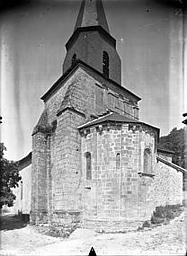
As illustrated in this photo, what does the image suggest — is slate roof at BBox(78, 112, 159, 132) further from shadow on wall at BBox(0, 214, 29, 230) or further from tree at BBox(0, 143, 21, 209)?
shadow on wall at BBox(0, 214, 29, 230)

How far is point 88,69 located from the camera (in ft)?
5.55

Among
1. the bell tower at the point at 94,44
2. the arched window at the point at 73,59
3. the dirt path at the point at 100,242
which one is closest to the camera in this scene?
the dirt path at the point at 100,242

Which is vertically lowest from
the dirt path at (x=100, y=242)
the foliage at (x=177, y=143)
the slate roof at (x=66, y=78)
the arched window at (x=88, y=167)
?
the dirt path at (x=100, y=242)

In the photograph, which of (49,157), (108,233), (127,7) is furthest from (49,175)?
(127,7)

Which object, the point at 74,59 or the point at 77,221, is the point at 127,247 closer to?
the point at 77,221

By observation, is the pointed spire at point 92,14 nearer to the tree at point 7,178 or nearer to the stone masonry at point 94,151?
the stone masonry at point 94,151

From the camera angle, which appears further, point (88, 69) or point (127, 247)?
point (88, 69)

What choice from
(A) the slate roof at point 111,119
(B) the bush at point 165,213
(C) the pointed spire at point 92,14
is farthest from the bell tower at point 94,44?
(B) the bush at point 165,213

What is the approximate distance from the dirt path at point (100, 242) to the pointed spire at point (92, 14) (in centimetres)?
95

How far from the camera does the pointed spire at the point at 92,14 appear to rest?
4.87ft

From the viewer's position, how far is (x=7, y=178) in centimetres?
153

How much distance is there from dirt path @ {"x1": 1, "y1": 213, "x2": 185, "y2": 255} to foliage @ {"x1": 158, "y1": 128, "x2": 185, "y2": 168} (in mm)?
250

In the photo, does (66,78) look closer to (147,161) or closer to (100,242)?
(147,161)

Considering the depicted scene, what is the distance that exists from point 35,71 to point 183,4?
0.71 meters
